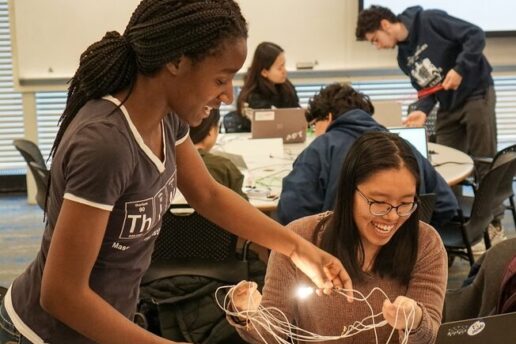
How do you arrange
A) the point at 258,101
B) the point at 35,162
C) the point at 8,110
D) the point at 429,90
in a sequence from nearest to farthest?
the point at 35,162, the point at 429,90, the point at 258,101, the point at 8,110

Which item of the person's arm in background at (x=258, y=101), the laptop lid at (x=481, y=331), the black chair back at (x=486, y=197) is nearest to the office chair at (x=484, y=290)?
the laptop lid at (x=481, y=331)

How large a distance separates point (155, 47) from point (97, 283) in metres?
0.46

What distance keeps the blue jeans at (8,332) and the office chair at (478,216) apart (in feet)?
8.42

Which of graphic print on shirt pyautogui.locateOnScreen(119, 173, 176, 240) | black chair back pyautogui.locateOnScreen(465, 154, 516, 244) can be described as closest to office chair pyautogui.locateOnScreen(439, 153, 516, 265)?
black chair back pyautogui.locateOnScreen(465, 154, 516, 244)

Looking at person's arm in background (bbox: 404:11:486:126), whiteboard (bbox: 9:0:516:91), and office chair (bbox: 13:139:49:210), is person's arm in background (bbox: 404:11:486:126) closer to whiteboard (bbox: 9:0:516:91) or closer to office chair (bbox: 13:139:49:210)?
whiteboard (bbox: 9:0:516:91)

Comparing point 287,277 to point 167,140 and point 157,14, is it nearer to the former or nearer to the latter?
point 167,140

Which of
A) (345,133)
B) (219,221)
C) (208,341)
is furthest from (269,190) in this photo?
(219,221)

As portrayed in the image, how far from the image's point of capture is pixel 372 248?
2.00m

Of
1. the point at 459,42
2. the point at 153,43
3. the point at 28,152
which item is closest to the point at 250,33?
the point at 459,42

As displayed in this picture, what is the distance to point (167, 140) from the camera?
4.67 feet

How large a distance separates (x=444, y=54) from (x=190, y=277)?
3.04 meters

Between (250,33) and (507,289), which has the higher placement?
(250,33)

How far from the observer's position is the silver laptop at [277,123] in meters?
4.74

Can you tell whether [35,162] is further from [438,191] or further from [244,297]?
[244,297]
